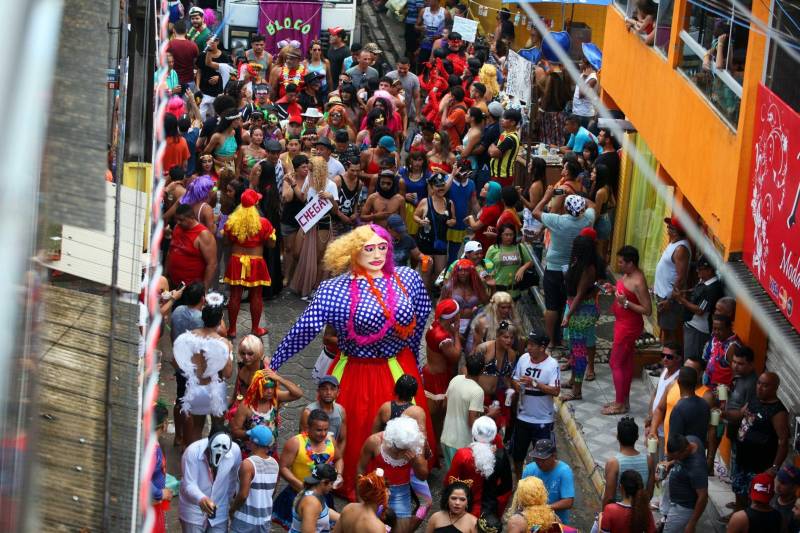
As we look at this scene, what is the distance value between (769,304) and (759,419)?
89 cm

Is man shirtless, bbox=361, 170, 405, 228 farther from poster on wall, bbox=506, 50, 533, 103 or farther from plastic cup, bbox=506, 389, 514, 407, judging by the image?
plastic cup, bbox=506, 389, 514, 407

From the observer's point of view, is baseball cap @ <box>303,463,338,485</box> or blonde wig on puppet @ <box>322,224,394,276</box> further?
blonde wig on puppet @ <box>322,224,394,276</box>

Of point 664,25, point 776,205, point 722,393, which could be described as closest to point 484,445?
point 722,393

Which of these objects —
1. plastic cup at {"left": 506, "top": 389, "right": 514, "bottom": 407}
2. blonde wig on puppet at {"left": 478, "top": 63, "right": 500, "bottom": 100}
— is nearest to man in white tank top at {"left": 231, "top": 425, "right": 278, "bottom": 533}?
plastic cup at {"left": 506, "top": 389, "right": 514, "bottom": 407}

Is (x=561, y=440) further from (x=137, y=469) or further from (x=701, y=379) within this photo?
(x=137, y=469)

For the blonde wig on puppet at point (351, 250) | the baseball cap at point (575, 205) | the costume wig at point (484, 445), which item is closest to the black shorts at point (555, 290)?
the baseball cap at point (575, 205)

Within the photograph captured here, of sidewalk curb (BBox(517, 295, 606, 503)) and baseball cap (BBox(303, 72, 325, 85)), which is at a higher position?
baseball cap (BBox(303, 72, 325, 85))

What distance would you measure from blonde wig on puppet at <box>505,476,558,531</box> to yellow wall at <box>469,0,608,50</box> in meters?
16.8

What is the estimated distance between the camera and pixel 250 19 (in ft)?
74.2

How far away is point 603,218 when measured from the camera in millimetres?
13055

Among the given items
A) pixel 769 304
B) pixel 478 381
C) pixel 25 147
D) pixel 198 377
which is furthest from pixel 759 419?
pixel 25 147

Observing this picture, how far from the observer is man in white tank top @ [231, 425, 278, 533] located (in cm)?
742

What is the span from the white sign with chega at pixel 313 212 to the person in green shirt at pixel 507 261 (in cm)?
202

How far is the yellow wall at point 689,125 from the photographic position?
962 centimetres
